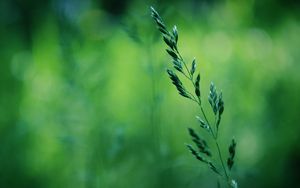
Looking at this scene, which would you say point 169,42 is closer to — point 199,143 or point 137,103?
point 199,143

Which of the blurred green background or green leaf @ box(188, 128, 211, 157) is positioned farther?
the blurred green background

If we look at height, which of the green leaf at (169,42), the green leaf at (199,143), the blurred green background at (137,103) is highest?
the blurred green background at (137,103)

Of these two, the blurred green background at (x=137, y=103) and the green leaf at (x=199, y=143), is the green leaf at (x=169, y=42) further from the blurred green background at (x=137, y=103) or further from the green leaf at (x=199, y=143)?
the blurred green background at (x=137, y=103)

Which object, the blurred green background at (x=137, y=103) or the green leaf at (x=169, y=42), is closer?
the green leaf at (x=169, y=42)

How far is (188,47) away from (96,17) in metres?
2.31

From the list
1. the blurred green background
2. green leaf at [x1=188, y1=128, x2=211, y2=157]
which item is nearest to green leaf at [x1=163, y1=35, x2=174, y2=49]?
green leaf at [x1=188, y1=128, x2=211, y2=157]

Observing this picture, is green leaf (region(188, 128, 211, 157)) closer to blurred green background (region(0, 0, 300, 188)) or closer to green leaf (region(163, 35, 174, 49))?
green leaf (region(163, 35, 174, 49))

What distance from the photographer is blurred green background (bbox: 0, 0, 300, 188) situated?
207 cm

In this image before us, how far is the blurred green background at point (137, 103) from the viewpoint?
6.78 feet

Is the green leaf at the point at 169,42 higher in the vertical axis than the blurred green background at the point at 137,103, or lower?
lower

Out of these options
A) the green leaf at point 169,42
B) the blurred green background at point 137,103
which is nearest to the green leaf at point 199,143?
the green leaf at point 169,42

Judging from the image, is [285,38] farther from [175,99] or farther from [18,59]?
[18,59]

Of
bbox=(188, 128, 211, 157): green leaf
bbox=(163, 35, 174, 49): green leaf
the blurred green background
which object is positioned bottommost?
bbox=(188, 128, 211, 157): green leaf

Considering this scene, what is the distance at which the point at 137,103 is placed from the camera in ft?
8.89
